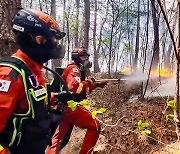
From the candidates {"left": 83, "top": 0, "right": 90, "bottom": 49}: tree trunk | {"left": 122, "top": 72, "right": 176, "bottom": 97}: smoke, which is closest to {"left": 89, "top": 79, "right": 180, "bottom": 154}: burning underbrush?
{"left": 122, "top": 72, "right": 176, "bottom": 97}: smoke

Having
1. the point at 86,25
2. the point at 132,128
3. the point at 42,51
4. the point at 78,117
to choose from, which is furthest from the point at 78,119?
the point at 86,25

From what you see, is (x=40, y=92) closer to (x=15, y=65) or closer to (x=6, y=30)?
(x=15, y=65)

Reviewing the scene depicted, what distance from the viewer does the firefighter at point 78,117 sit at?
4758 millimetres

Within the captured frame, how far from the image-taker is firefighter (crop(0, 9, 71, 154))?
88.0 inches

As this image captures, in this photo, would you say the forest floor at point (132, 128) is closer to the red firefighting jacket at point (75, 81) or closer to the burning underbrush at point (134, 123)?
the burning underbrush at point (134, 123)

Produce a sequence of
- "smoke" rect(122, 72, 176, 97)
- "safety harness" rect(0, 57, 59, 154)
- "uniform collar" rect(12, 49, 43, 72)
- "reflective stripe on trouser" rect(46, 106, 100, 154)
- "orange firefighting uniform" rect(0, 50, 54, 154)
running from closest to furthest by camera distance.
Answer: "orange firefighting uniform" rect(0, 50, 54, 154) → "safety harness" rect(0, 57, 59, 154) → "uniform collar" rect(12, 49, 43, 72) → "reflective stripe on trouser" rect(46, 106, 100, 154) → "smoke" rect(122, 72, 176, 97)

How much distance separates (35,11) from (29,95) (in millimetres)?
826

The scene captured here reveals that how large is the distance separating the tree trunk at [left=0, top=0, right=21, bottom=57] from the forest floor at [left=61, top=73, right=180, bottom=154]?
1382 mm

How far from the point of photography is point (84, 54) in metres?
5.38

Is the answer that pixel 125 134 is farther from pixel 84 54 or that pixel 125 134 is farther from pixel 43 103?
pixel 43 103

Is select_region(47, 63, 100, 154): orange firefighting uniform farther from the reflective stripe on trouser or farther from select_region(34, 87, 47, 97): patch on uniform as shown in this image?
select_region(34, 87, 47, 97): patch on uniform

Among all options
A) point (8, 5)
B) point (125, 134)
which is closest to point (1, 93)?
point (8, 5)

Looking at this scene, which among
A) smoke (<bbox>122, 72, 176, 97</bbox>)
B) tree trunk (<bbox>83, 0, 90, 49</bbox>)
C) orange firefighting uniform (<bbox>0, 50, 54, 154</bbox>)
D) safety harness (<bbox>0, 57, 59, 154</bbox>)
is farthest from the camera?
tree trunk (<bbox>83, 0, 90, 49</bbox>)

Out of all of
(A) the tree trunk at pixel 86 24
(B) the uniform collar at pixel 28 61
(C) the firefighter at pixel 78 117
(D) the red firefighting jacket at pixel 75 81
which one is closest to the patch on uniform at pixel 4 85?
(B) the uniform collar at pixel 28 61
